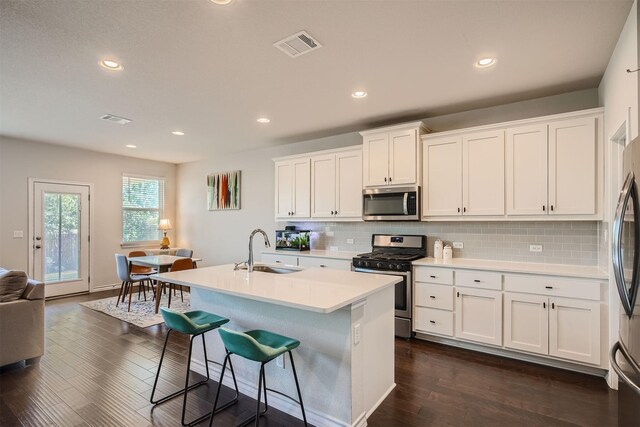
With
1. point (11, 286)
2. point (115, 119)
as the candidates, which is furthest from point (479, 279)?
point (115, 119)

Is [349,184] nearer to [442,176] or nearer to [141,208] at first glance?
[442,176]

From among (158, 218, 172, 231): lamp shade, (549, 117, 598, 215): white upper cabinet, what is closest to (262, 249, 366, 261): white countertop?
(549, 117, 598, 215): white upper cabinet

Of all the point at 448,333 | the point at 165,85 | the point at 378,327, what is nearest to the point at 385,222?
the point at 448,333

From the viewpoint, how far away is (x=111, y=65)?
9.16 ft

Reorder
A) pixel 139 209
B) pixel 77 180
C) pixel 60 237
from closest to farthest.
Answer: pixel 60 237 → pixel 77 180 → pixel 139 209

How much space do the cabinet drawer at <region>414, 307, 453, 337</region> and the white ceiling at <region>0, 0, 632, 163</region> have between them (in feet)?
7.69

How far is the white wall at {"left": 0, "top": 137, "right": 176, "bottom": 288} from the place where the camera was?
527 centimetres

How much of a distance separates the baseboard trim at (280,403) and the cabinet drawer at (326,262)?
1.95 metres

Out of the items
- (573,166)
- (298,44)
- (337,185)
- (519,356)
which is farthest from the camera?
(337,185)

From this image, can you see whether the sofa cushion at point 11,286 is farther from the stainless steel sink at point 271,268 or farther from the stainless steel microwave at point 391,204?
the stainless steel microwave at point 391,204

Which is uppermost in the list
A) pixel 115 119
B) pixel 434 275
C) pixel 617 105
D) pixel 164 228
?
pixel 115 119

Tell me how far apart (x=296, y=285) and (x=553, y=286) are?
94.7 inches

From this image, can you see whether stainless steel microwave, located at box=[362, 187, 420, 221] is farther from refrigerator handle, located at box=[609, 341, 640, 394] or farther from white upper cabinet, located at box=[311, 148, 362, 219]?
refrigerator handle, located at box=[609, 341, 640, 394]

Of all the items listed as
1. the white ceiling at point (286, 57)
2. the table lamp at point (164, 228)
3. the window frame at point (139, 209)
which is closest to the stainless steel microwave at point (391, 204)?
the white ceiling at point (286, 57)
